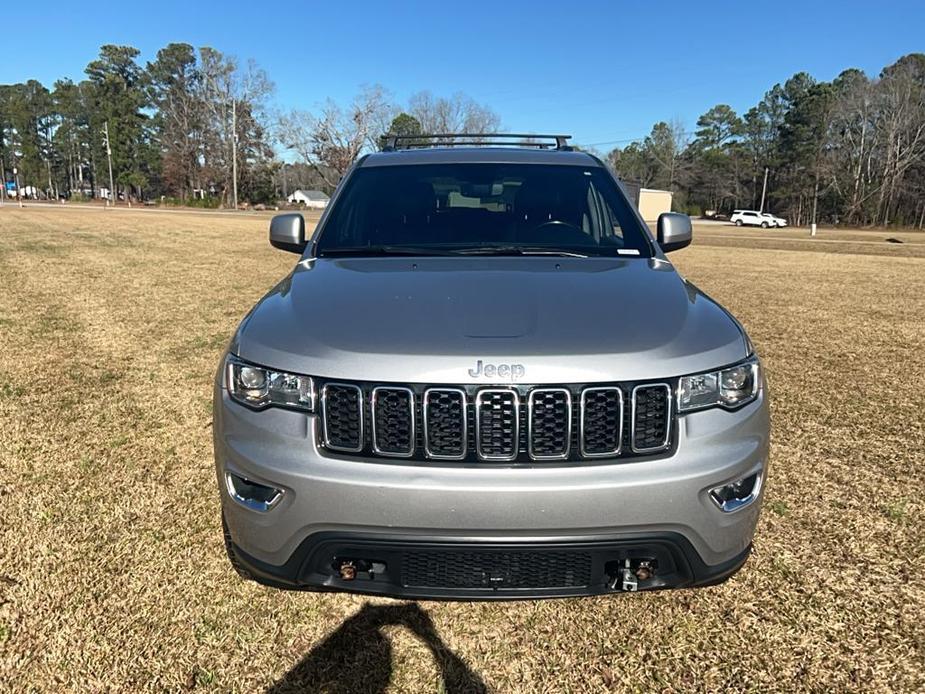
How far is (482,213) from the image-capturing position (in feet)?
10.9

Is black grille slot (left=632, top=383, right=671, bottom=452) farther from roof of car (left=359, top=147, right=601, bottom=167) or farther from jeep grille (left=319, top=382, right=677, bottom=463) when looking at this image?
roof of car (left=359, top=147, right=601, bottom=167)

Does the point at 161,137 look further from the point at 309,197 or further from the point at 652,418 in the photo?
the point at 652,418

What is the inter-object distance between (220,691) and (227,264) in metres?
13.3

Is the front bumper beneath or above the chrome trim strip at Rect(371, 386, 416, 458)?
beneath

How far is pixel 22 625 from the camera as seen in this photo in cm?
235

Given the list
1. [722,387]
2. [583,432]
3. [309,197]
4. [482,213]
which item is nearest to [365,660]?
[583,432]

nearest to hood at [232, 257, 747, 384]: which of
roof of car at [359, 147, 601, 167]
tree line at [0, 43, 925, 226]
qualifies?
roof of car at [359, 147, 601, 167]

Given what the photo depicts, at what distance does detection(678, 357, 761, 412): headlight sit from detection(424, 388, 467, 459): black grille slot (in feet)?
2.27

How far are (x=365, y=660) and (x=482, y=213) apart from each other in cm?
215

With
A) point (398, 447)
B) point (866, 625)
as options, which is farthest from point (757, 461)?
point (398, 447)

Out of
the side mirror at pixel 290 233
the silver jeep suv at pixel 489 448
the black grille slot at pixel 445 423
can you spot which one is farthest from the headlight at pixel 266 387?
the side mirror at pixel 290 233

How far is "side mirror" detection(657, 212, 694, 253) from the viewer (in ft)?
11.4

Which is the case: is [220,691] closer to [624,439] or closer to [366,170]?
[624,439]

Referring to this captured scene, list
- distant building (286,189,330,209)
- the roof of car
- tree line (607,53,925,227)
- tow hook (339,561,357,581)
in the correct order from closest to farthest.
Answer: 1. tow hook (339,561,357,581)
2. the roof of car
3. tree line (607,53,925,227)
4. distant building (286,189,330,209)
